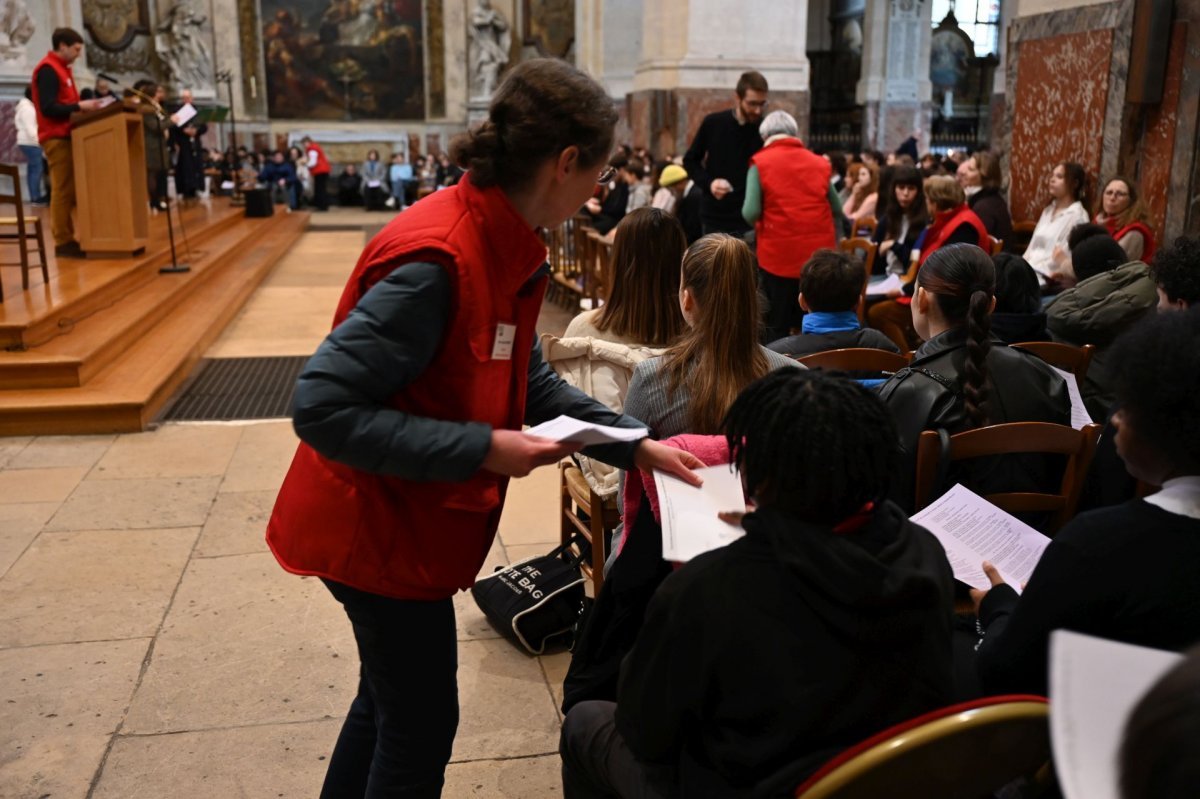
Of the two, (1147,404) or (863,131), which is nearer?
(1147,404)

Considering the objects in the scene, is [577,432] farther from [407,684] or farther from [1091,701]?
[1091,701]

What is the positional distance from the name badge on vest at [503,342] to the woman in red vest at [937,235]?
13.6 ft

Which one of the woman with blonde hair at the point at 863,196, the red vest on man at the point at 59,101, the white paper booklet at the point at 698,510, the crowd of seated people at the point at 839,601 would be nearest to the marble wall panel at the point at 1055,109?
the woman with blonde hair at the point at 863,196

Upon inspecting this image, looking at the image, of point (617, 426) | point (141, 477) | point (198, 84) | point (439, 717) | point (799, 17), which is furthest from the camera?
point (198, 84)

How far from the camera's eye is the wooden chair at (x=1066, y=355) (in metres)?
3.62

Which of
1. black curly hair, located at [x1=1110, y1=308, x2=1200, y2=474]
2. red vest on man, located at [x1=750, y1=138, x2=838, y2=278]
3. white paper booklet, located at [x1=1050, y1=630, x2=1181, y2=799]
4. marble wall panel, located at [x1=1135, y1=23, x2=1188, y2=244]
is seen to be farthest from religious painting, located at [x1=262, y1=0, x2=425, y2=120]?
white paper booklet, located at [x1=1050, y1=630, x2=1181, y2=799]

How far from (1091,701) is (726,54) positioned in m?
11.6

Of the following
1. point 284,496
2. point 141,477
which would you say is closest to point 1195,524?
point 284,496

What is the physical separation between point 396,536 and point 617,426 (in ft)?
1.70

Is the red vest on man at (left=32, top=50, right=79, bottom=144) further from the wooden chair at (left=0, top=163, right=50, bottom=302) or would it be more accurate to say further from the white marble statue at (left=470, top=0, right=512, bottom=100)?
the white marble statue at (left=470, top=0, right=512, bottom=100)

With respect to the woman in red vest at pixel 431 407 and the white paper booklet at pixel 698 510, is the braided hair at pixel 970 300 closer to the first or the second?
the white paper booklet at pixel 698 510

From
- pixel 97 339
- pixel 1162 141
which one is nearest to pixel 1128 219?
pixel 1162 141

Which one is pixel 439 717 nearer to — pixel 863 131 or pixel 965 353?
pixel 965 353

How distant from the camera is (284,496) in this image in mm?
1788
